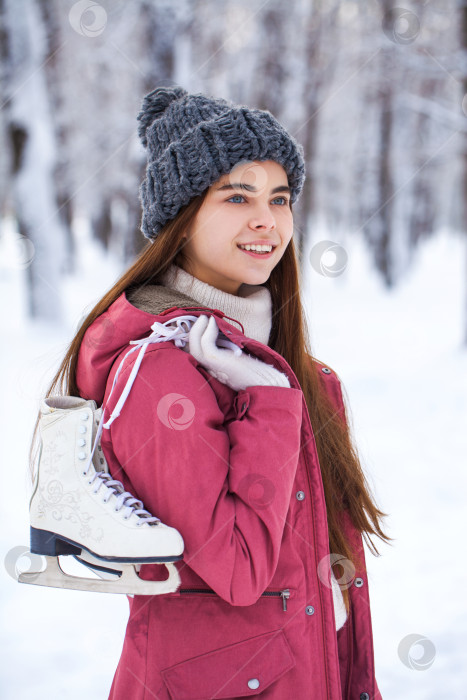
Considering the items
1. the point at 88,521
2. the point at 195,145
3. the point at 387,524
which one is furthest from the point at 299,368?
the point at 387,524

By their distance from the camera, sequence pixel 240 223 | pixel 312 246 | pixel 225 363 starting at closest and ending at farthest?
pixel 225 363
pixel 240 223
pixel 312 246

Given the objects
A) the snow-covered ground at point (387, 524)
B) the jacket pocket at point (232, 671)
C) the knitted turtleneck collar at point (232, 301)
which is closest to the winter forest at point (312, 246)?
the snow-covered ground at point (387, 524)

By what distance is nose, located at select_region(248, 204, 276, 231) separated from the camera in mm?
1532

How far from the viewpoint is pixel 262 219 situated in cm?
153

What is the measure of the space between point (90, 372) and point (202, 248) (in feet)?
1.47

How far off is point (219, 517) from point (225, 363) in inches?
13.3

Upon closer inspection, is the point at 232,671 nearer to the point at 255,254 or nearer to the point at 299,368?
the point at 299,368

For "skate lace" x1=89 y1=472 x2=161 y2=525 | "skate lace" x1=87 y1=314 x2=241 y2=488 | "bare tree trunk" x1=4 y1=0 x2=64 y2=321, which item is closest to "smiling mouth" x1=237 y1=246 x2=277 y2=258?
"skate lace" x1=87 y1=314 x2=241 y2=488

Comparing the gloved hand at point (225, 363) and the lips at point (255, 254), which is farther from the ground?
the lips at point (255, 254)

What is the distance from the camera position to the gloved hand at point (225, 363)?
1.31 m

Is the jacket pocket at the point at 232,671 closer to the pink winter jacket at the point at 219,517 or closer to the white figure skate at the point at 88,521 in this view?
the pink winter jacket at the point at 219,517

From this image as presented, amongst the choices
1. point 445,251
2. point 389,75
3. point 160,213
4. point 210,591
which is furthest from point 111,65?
point 445,251

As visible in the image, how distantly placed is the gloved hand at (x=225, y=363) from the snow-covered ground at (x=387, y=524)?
569 mm

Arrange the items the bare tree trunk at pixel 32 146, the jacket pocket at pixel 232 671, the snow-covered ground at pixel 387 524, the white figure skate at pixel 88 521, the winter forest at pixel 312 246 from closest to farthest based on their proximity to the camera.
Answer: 1. the white figure skate at pixel 88 521
2. the jacket pocket at pixel 232 671
3. the snow-covered ground at pixel 387 524
4. the winter forest at pixel 312 246
5. the bare tree trunk at pixel 32 146
